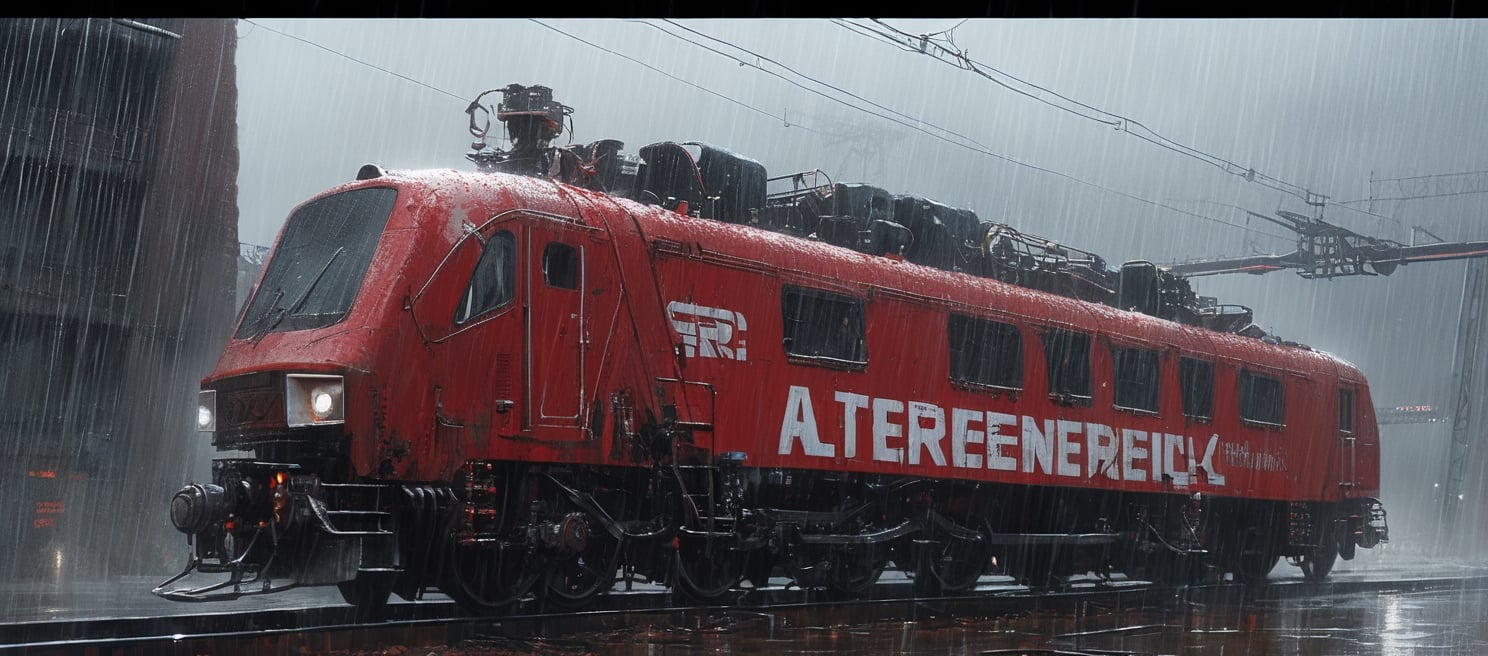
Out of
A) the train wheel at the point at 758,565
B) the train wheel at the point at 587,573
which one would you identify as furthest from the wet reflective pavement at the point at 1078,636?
the train wheel at the point at 758,565

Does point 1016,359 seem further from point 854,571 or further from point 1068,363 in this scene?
point 854,571

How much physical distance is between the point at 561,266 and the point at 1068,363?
7.29m

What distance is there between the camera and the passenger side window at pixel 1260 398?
62.8 feet

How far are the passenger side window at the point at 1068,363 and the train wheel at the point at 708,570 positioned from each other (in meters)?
4.91

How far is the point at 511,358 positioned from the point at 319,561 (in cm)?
208

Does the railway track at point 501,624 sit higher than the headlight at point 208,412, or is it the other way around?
the headlight at point 208,412

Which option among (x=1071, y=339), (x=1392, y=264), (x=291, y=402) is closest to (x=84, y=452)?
(x=291, y=402)

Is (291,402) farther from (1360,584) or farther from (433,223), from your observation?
(1360,584)

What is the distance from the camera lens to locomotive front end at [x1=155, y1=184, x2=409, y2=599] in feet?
29.2

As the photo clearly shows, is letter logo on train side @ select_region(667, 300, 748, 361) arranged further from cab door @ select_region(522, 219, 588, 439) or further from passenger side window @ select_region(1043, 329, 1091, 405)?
passenger side window @ select_region(1043, 329, 1091, 405)

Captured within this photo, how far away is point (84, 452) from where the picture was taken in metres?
20.1

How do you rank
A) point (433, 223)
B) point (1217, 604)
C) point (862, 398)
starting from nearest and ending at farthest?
point (433, 223) < point (862, 398) < point (1217, 604)

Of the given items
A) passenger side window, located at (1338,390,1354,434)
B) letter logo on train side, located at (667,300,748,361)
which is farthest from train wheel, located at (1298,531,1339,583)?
letter logo on train side, located at (667,300,748,361)

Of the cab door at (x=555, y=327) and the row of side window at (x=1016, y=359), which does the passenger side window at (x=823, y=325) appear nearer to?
the row of side window at (x=1016, y=359)
